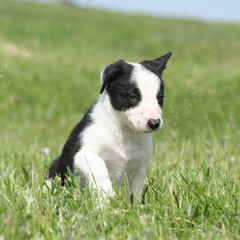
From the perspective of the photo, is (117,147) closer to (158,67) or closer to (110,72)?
(110,72)

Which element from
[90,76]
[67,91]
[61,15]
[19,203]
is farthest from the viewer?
[61,15]

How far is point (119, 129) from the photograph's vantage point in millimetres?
4465

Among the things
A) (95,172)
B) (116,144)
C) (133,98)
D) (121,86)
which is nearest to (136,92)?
(133,98)

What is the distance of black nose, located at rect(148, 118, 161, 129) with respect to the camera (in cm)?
395

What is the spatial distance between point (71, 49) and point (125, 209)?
19.8 metres

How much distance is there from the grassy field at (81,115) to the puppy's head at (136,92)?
592 millimetres

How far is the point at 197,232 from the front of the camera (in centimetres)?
321

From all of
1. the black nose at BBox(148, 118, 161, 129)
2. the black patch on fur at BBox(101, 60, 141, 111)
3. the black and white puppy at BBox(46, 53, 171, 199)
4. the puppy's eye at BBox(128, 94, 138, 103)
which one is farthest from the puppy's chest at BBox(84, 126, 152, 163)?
the black nose at BBox(148, 118, 161, 129)

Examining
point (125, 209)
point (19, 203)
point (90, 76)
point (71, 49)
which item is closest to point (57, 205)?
point (19, 203)

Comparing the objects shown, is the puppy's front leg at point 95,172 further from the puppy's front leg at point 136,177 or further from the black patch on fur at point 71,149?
the puppy's front leg at point 136,177

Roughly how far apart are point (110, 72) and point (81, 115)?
852cm

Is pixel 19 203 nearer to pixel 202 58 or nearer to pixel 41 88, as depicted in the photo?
pixel 41 88

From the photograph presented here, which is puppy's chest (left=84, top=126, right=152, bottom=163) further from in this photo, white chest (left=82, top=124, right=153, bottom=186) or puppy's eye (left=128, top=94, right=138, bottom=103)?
puppy's eye (left=128, top=94, right=138, bottom=103)

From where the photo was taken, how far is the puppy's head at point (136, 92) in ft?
13.2
